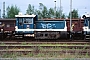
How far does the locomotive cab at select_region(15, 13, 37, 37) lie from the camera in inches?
888

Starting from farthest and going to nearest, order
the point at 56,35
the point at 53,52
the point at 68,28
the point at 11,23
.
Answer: the point at 11,23 → the point at 68,28 → the point at 56,35 → the point at 53,52

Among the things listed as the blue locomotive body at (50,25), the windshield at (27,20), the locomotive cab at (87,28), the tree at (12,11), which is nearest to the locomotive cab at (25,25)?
the windshield at (27,20)

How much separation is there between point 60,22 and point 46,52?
12992 millimetres

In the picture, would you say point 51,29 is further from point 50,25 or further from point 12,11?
point 12,11

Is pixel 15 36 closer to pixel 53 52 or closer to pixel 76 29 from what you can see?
pixel 76 29

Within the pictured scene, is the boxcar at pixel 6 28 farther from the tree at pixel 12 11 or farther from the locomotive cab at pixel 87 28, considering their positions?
the tree at pixel 12 11

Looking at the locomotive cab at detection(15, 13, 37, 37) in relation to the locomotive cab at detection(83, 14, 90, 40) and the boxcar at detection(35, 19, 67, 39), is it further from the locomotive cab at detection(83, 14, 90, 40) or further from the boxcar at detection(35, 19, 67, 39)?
the locomotive cab at detection(83, 14, 90, 40)

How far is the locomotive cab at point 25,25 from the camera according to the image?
74.0 ft

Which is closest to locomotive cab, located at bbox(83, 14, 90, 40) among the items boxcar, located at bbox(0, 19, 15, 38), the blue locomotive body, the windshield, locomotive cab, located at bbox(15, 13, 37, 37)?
the blue locomotive body

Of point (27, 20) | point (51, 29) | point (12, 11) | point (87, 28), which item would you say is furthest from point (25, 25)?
point (12, 11)

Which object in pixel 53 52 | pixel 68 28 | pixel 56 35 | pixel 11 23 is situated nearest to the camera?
pixel 53 52

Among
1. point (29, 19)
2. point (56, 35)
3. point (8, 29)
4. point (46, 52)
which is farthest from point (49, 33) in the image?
point (46, 52)

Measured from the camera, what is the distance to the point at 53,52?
1047 cm

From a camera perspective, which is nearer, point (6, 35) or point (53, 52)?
point (53, 52)
